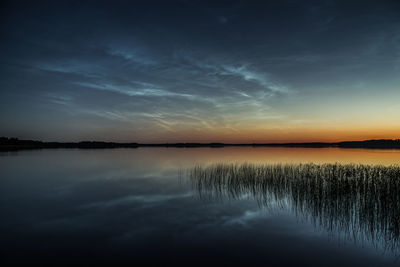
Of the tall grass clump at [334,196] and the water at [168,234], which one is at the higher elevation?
the tall grass clump at [334,196]

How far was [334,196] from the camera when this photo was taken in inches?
374

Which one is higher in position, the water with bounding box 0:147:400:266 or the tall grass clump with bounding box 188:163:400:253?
the tall grass clump with bounding box 188:163:400:253

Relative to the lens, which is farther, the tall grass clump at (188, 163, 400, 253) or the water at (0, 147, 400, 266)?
the tall grass clump at (188, 163, 400, 253)

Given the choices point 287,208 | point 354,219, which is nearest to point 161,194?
point 287,208

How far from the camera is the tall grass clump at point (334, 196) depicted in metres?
6.82

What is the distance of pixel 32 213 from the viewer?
8.70 meters

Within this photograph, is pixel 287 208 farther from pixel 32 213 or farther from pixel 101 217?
pixel 32 213

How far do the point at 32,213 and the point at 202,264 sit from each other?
24.9ft

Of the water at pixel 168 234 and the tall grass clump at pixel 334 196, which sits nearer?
the water at pixel 168 234

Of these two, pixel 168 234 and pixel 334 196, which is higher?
pixel 334 196

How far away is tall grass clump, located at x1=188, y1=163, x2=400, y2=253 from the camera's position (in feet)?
22.4

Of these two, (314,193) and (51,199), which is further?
(51,199)

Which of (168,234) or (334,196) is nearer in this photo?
(168,234)

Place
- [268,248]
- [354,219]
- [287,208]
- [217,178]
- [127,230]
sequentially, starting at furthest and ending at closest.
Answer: [217,178], [287,208], [354,219], [127,230], [268,248]
